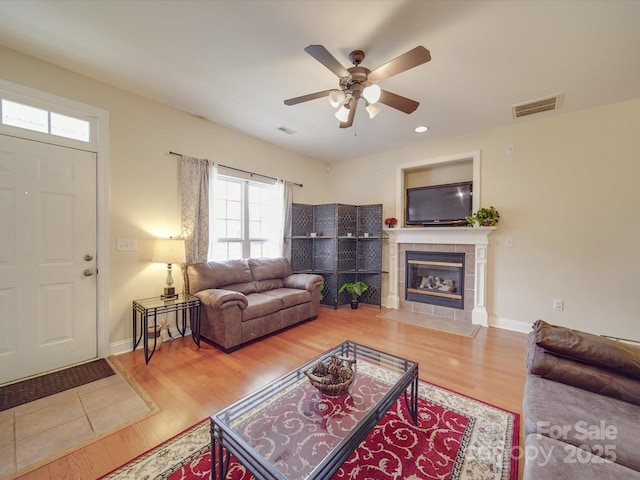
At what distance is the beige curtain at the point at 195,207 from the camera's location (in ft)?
10.9

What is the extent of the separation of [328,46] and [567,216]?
3483 millimetres

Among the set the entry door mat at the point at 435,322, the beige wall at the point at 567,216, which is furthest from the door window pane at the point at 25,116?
the beige wall at the point at 567,216

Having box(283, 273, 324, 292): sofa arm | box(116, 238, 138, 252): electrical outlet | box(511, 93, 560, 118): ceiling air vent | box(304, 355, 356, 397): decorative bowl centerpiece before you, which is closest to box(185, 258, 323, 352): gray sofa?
box(283, 273, 324, 292): sofa arm

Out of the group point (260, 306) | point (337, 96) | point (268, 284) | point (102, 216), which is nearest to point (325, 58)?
point (337, 96)

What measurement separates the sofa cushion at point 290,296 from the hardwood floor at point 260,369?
1.21ft

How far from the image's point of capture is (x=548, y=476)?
874 millimetres

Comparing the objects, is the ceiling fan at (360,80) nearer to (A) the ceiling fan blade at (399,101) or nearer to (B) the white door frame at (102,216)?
(A) the ceiling fan blade at (399,101)

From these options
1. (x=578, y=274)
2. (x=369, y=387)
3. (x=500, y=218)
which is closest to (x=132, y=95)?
(x=369, y=387)

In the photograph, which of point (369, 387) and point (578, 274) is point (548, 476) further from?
point (578, 274)

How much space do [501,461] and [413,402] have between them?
0.52 meters

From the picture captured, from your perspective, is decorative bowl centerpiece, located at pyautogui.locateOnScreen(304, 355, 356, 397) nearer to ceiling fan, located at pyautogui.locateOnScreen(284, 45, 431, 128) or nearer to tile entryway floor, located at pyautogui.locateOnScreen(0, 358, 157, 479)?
tile entryway floor, located at pyautogui.locateOnScreen(0, 358, 157, 479)

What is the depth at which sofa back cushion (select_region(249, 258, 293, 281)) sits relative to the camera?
3.87 metres

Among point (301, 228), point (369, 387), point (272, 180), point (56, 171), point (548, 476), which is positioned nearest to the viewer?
point (548, 476)

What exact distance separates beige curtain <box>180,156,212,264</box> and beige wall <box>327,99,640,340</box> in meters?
3.79
